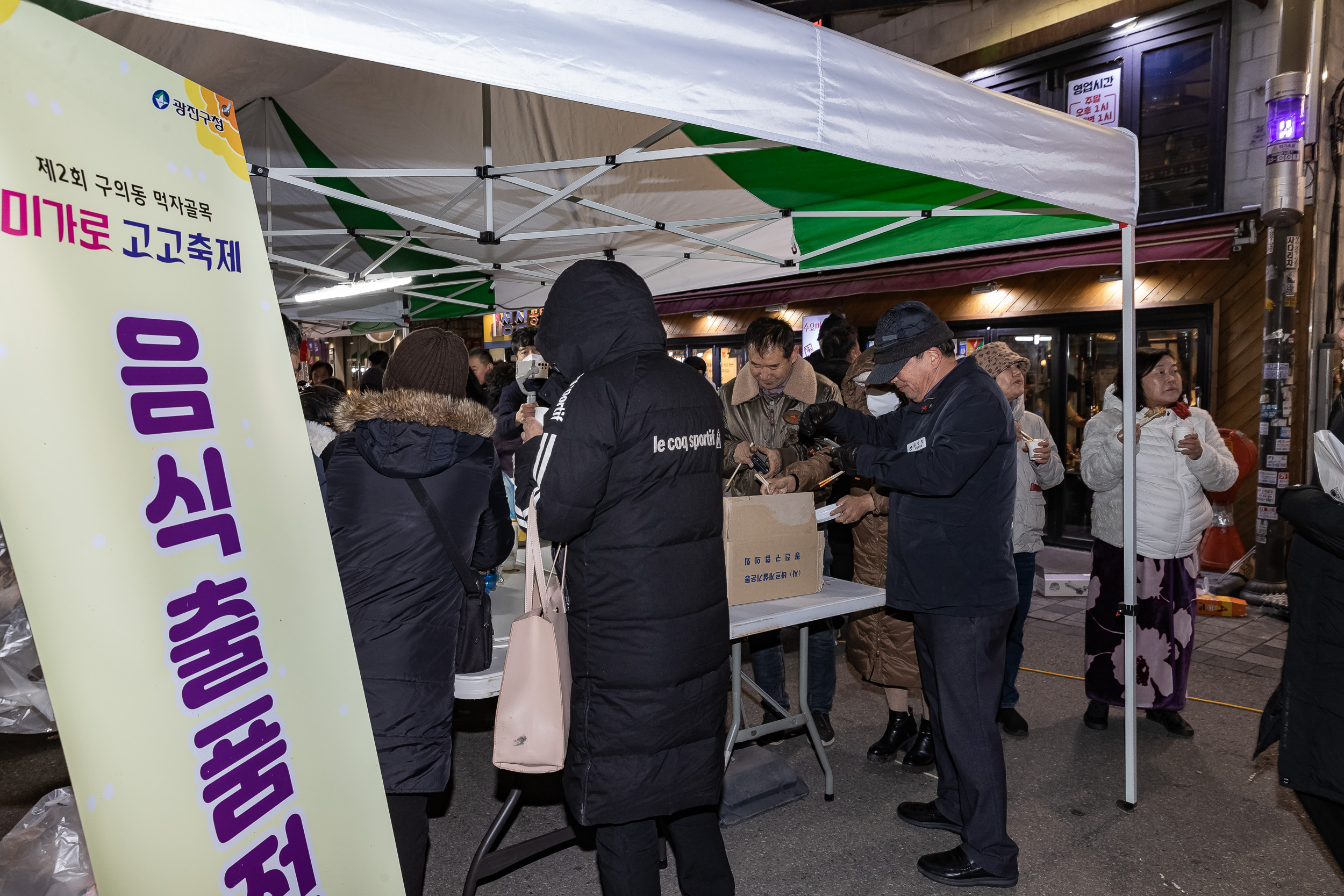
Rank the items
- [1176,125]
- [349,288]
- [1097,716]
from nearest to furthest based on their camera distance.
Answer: [1097,716]
[349,288]
[1176,125]

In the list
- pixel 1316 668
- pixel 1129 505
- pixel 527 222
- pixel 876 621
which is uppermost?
pixel 527 222

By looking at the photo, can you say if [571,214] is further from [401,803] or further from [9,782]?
[9,782]

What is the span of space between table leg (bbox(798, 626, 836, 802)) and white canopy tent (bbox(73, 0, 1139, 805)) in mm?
1170

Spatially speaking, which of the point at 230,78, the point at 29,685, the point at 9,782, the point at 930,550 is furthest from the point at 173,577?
the point at 9,782

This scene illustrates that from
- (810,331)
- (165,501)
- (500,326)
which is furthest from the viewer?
(500,326)

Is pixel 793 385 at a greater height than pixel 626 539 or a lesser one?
greater

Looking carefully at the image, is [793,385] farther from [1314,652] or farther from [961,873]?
[1314,652]

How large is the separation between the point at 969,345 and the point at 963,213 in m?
5.60

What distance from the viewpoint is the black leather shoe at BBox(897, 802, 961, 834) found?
119 inches

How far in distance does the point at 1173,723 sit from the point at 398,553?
379 cm

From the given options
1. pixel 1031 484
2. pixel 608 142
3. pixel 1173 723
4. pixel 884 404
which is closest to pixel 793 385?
pixel 884 404

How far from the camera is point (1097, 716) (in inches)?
156

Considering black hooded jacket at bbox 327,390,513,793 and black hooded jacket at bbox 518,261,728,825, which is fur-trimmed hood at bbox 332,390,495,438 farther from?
black hooded jacket at bbox 518,261,728,825

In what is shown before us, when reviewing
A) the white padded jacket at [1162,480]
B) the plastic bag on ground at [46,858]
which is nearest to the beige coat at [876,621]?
the white padded jacket at [1162,480]
